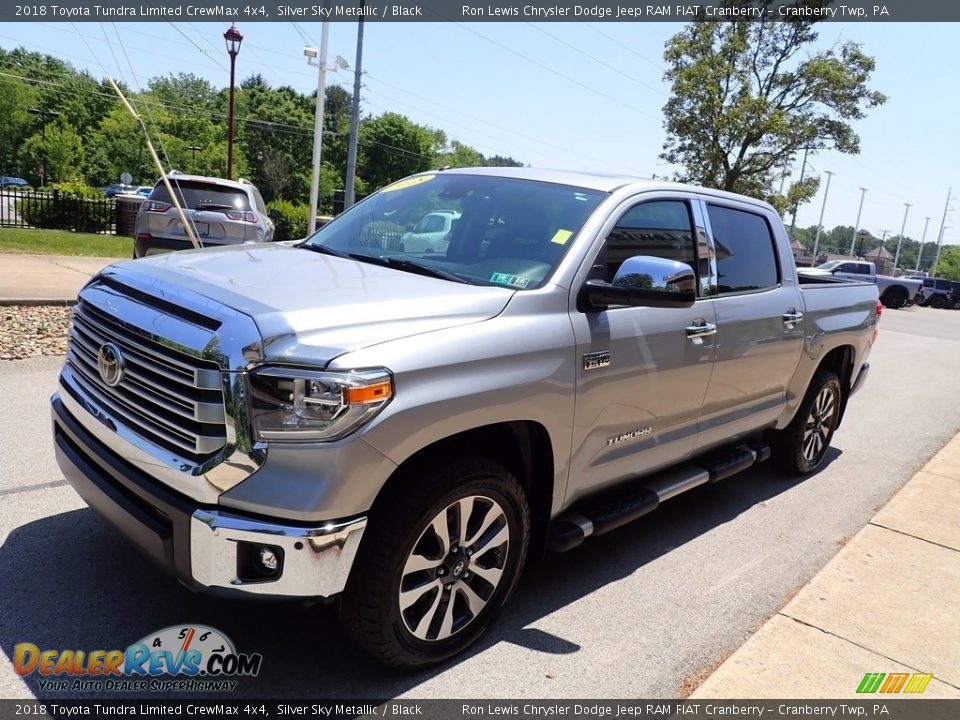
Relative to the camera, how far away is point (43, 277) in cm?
1064

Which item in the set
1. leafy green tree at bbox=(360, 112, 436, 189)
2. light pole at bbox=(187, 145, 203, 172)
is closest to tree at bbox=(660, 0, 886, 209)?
light pole at bbox=(187, 145, 203, 172)

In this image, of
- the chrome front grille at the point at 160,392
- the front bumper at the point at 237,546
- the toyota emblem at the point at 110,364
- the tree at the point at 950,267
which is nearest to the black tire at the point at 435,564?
the front bumper at the point at 237,546

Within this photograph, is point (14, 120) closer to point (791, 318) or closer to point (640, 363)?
point (791, 318)

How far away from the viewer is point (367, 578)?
251cm

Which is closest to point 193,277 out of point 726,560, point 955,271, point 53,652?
point 53,652

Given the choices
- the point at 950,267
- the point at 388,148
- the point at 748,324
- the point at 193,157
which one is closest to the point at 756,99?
the point at 748,324

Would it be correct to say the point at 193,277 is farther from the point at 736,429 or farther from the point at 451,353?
the point at 736,429

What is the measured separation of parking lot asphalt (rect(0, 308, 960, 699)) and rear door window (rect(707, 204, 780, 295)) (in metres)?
1.53

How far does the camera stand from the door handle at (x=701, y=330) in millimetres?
3807

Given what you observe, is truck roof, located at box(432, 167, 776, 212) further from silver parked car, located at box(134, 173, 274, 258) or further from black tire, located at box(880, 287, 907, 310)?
black tire, located at box(880, 287, 907, 310)

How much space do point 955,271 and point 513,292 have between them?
127635 mm

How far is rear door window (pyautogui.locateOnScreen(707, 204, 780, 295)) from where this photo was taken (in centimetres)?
430

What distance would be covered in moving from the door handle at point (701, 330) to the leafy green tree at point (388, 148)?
88.2 metres

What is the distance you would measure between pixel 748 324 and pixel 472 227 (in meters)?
1.78
